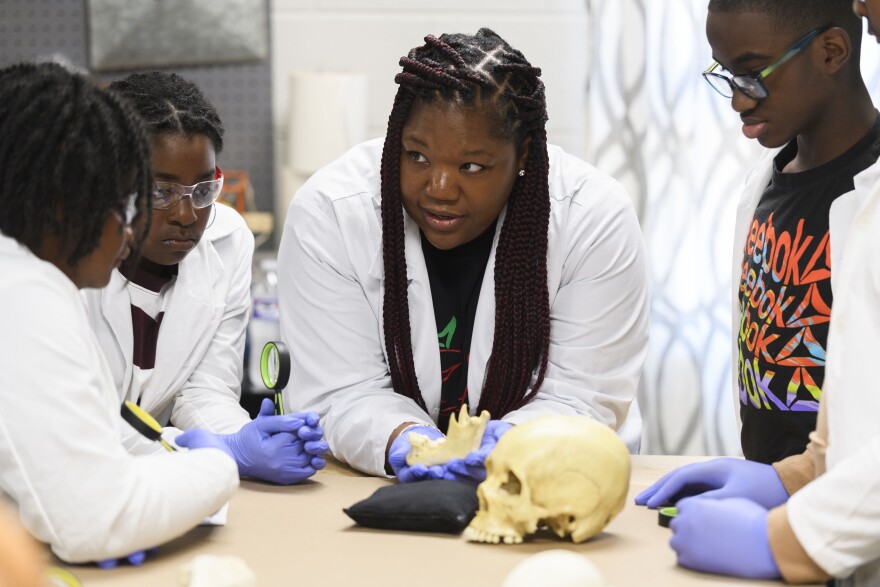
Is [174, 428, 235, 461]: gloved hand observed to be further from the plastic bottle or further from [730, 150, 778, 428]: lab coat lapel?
the plastic bottle

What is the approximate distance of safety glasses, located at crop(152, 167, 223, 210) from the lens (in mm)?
1624

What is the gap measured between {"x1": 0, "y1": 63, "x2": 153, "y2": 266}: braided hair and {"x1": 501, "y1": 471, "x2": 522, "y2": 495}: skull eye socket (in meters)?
0.53

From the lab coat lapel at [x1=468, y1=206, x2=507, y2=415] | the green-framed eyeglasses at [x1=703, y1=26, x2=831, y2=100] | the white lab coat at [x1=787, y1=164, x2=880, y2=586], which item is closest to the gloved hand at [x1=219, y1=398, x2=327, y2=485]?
the lab coat lapel at [x1=468, y1=206, x2=507, y2=415]

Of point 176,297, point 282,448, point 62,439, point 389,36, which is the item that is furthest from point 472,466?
point 389,36

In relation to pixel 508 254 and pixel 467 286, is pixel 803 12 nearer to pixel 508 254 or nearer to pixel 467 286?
pixel 508 254

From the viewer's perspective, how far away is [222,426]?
159cm

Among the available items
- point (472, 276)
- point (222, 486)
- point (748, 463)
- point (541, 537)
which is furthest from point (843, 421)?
point (472, 276)

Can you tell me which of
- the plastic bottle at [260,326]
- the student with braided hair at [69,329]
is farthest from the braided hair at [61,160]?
the plastic bottle at [260,326]

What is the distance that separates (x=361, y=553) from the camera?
116cm

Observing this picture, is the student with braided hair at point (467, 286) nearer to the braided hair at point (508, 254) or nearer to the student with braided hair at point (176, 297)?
the braided hair at point (508, 254)

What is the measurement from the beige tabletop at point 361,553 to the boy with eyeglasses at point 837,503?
4 centimetres

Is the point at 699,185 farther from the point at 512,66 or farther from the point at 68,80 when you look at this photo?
the point at 68,80

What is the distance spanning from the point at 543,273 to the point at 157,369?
2.10 ft

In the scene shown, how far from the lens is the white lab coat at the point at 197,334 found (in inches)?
63.9
